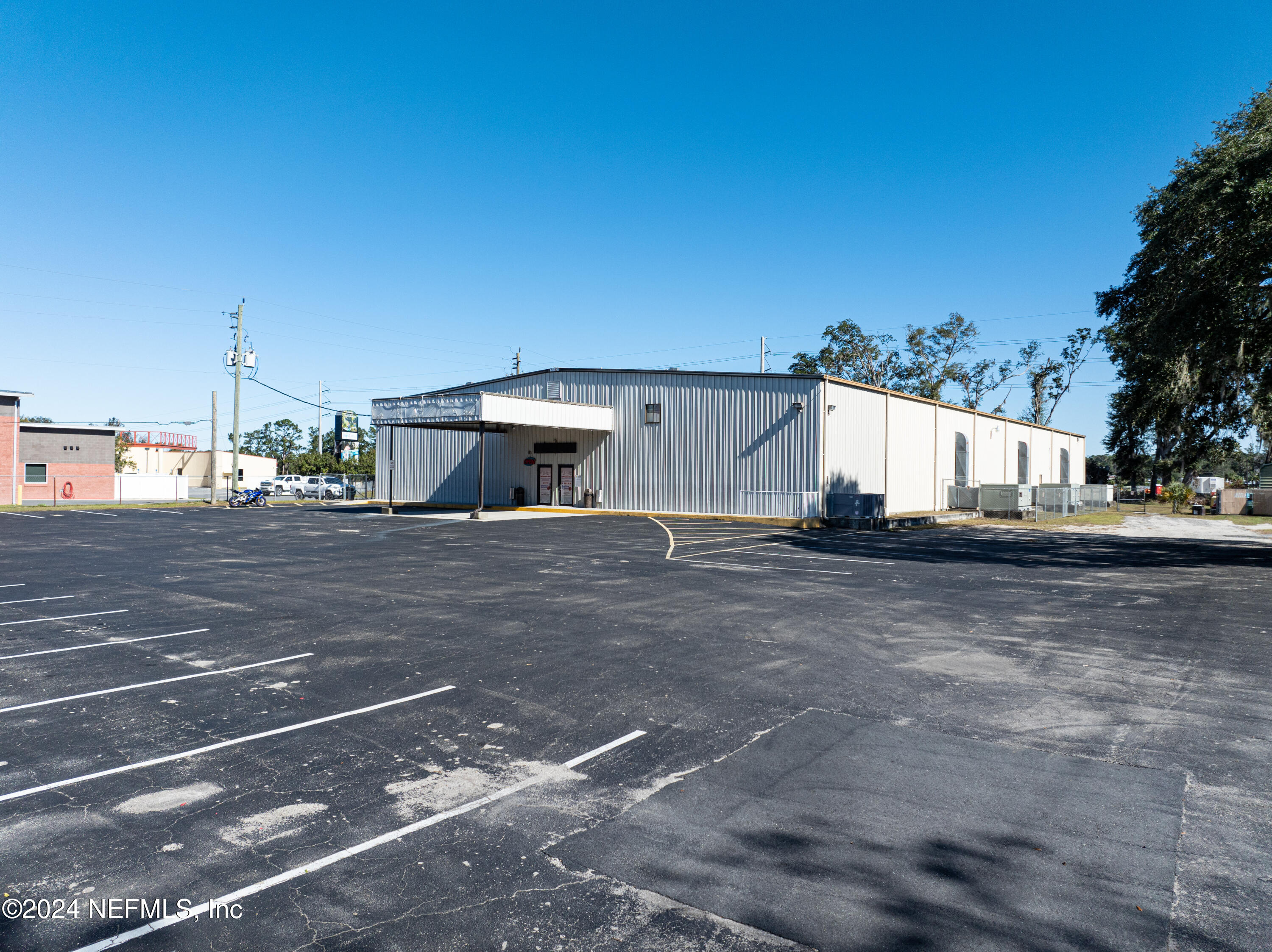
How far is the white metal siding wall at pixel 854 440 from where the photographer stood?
31.9m

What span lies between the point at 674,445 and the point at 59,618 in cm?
2638

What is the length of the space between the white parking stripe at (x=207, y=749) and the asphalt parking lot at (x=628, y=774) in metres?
0.03

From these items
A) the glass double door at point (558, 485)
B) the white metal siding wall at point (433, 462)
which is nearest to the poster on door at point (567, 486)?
the glass double door at point (558, 485)

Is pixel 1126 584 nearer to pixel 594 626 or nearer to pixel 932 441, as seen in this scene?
pixel 594 626

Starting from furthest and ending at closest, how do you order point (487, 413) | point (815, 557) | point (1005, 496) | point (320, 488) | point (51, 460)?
point (320, 488) < point (51, 460) < point (1005, 496) < point (487, 413) < point (815, 557)

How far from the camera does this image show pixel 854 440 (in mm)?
33469

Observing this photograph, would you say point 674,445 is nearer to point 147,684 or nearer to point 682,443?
point 682,443

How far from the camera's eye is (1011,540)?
2559cm

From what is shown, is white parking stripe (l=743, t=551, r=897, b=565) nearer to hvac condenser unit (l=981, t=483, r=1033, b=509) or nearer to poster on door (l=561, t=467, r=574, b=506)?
poster on door (l=561, t=467, r=574, b=506)

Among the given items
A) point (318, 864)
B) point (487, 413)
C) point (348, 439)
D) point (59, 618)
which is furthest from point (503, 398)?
point (348, 439)

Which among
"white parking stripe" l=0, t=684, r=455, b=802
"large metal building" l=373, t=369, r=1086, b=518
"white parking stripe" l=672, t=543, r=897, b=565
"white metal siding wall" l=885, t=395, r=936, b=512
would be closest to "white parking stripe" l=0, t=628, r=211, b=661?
"white parking stripe" l=0, t=684, r=455, b=802

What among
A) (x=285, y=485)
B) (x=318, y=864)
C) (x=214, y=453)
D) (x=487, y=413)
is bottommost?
(x=318, y=864)

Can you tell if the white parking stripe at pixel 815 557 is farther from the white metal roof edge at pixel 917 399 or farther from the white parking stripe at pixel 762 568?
the white metal roof edge at pixel 917 399

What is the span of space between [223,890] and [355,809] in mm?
945
